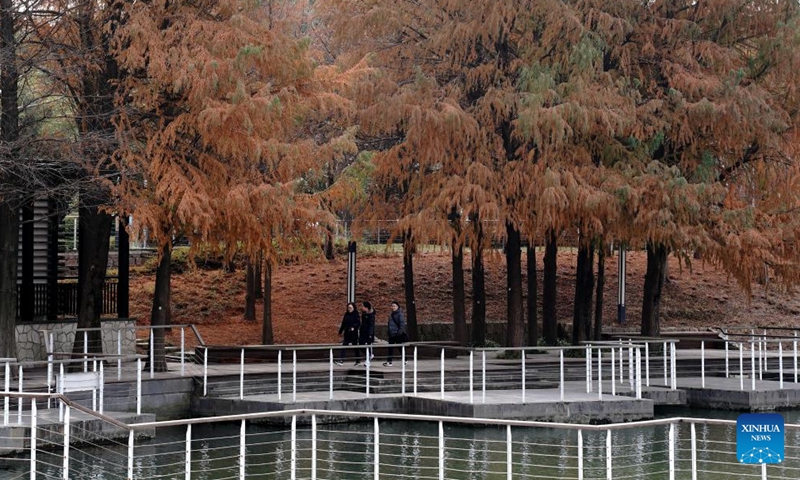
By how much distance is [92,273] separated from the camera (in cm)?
2700

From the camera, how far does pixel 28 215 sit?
29.4 metres

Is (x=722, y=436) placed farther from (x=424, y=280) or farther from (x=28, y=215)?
(x=424, y=280)

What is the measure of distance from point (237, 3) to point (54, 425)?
420 inches

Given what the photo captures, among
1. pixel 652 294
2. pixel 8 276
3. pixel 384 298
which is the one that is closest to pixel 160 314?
pixel 8 276

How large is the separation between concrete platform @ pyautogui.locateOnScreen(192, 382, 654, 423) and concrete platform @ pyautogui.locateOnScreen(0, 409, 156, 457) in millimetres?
2535

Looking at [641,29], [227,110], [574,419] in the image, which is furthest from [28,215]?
[641,29]

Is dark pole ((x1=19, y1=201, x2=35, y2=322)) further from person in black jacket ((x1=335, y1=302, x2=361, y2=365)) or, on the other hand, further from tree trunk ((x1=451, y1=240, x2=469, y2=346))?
tree trunk ((x1=451, y1=240, x2=469, y2=346))

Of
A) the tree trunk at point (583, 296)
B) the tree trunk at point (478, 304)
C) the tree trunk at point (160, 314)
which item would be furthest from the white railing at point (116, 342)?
the tree trunk at point (583, 296)

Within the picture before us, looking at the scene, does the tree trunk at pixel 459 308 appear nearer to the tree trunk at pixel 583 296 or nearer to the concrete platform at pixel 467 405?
the tree trunk at pixel 583 296

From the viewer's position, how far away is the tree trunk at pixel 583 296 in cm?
3478

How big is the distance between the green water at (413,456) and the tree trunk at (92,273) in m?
4.27

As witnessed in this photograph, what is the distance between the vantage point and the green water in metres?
18.0

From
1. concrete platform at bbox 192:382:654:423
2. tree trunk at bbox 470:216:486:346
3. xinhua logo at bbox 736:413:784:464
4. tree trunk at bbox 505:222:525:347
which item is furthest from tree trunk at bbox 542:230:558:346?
xinhua logo at bbox 736:413:784:464

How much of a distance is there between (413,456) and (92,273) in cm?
1008
